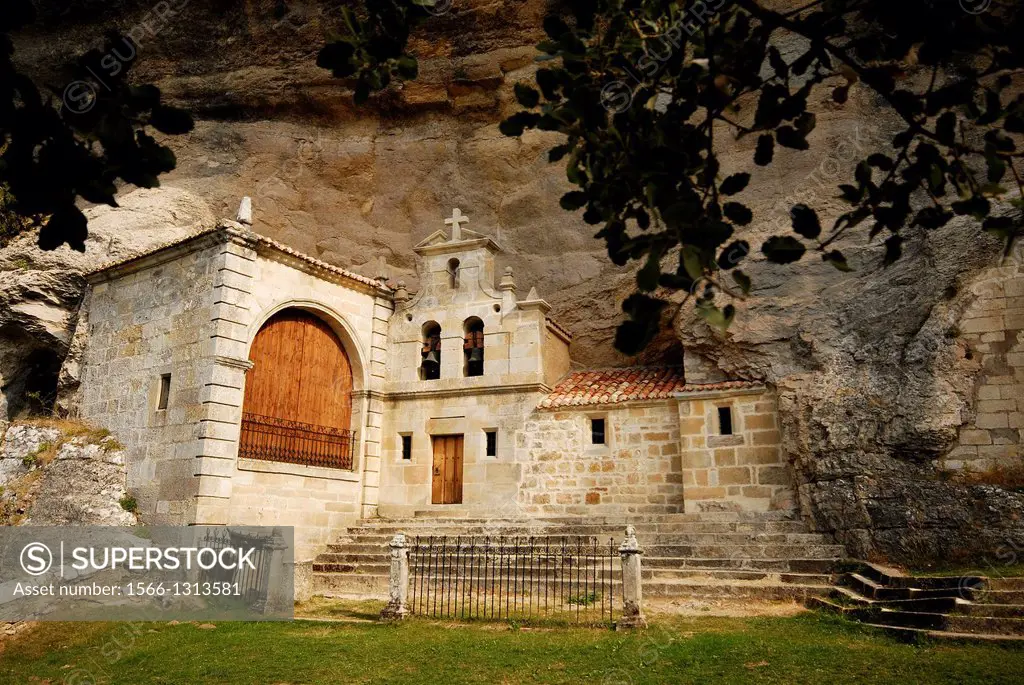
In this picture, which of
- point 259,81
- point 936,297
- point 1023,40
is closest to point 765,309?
point 936,297

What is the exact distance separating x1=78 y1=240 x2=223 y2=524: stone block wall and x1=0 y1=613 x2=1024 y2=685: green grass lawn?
382cm

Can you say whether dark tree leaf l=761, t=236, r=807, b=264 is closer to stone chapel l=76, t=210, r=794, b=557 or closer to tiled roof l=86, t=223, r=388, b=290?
stone chapel l=76, t=210, r=794, b=557

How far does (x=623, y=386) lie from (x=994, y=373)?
698 centimetres

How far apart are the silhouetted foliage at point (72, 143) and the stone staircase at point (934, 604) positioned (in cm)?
922

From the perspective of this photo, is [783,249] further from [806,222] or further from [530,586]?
[530,586]

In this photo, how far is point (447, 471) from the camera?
55.1ft

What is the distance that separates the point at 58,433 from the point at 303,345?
516cm

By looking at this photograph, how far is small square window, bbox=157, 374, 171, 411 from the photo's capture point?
47.9 feet

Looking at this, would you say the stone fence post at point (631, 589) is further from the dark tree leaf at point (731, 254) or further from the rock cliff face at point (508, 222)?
the dark tree leaf at point (731, 254)

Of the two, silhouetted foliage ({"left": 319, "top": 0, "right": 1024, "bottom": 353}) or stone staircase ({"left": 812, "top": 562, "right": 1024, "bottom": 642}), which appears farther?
stone staircase ({"left": 812, "top": 562, "right": 1024, "bottom": 642})

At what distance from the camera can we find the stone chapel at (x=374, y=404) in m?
14.0

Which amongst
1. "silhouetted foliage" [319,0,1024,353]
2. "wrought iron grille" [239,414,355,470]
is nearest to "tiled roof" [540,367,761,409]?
"wrought iron grille" [239,414,355,470]

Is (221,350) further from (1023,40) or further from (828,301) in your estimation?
(1023,40)

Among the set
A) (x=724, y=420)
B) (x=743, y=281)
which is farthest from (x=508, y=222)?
(x=743, y=281)
